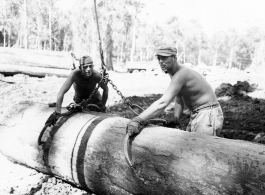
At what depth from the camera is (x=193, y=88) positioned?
2959mm

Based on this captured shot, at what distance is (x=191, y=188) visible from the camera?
2.14 m

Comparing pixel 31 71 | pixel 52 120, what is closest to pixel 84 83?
pixel 52 120

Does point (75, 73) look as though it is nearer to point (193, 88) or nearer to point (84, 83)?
point (84, 83)

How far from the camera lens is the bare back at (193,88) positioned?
110 inches

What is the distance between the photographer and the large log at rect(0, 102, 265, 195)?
6.59 feet

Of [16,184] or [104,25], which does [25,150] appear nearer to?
[16,184]

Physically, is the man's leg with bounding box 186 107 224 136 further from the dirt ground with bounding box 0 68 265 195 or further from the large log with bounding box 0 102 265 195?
the dirt ground with bounding box 0 68 265 195

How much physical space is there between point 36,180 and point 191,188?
2.24 meters

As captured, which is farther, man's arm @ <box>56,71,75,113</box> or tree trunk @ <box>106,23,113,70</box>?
tree trunk @ <box>106,23,113,70</box>

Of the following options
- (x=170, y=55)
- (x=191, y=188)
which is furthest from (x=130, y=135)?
(x=170, y=55)

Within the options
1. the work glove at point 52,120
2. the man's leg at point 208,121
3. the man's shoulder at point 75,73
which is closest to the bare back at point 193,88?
the man's leg at point 208,121

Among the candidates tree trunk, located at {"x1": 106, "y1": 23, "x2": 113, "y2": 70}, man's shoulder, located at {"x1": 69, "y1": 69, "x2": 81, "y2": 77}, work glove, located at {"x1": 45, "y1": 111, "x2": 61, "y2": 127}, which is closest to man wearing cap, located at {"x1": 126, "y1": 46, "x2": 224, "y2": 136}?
work glove, located at {"x1": 45, "y1": 111, "x2": 61, "y2": 127}

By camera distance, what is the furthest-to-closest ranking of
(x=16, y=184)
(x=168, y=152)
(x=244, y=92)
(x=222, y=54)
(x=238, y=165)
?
1. (x=222, y=54)
2. (x=244, y=92)
3. (x=16, y=184)
4. (x=168, y=152)
5. (x=238, y=165)

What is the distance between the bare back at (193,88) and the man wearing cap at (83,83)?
1.68 metres
